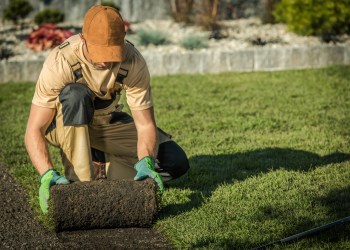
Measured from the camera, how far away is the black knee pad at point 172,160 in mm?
5620

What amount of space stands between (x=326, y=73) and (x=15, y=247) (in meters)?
6.11

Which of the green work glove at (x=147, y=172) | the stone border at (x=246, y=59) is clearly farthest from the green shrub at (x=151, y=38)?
the green work glove at (x=147, y=172)

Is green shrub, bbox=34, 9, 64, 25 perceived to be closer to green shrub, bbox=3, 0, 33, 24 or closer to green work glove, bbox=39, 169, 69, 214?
green shrub, bbox=3, 0, 33, 24

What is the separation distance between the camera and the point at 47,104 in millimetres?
5090

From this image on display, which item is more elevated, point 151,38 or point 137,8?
point 137,8

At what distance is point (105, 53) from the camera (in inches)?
189

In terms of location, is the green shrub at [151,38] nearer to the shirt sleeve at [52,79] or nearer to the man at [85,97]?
the man at [85,97]

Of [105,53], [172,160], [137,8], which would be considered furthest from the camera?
[137,8]

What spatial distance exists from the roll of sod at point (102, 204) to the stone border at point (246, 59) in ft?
17.6

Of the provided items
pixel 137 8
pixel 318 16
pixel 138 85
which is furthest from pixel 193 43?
pixel 138 85

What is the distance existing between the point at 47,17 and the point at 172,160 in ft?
23.1

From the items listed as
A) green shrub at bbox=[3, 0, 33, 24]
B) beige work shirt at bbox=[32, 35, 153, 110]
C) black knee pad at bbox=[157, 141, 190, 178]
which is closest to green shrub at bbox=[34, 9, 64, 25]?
green shrub at bbox=[3, 0, 33, 24]

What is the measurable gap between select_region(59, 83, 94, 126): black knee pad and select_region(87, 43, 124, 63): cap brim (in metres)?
0.30

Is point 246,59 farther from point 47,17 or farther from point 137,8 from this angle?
point 137,8
